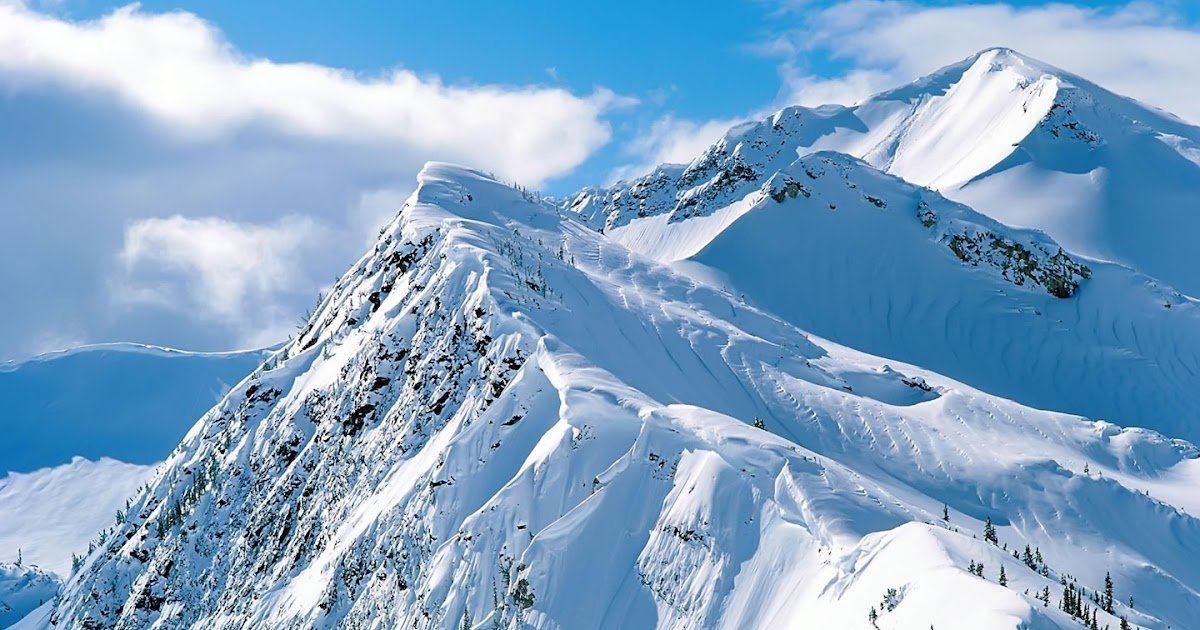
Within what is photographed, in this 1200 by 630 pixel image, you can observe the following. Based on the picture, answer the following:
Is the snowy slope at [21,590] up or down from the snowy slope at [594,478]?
up

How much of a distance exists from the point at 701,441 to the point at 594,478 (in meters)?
3.42

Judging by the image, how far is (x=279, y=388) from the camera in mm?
49344

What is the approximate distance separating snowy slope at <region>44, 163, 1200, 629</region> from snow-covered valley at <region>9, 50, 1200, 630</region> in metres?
0.13

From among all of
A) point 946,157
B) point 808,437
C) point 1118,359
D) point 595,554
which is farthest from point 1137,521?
point 946,157

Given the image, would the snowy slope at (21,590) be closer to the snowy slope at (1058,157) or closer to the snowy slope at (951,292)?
the snowy slope at (951,292)

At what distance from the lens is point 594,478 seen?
29297 millimetres

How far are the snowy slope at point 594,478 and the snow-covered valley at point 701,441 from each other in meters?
0.13

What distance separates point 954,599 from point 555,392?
1702 centimetres

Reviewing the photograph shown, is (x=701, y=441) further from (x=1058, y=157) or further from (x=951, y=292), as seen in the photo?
(x=1058, y=157)

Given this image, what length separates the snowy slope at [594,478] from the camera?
85.4ft

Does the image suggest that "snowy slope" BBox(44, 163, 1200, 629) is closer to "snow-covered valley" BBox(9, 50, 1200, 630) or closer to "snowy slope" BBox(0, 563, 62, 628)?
"snow-covered valley" BBox(9, 50, 1200, 630)

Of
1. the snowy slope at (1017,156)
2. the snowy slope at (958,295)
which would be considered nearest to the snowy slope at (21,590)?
the snowy slope at (1017,156)

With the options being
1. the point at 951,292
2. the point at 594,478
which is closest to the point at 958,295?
the point at 951,292

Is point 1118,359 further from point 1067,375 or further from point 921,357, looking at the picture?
point 921,357
